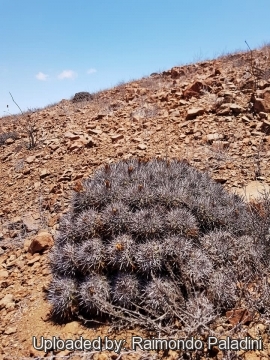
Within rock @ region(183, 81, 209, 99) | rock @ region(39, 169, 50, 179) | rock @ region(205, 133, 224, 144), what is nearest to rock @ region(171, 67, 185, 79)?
rock @ region(183, 81, 209, 99)

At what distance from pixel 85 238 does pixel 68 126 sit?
5.06 m

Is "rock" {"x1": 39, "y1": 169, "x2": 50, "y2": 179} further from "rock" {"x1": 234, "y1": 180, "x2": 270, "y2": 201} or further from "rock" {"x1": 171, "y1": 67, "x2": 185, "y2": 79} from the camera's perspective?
"rock" {"x1": 171, "y1": 67, "x2": 185, "y2": 79}

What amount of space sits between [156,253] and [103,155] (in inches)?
126

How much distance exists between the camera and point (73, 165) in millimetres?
5445

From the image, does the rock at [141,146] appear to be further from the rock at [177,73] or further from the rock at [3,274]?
the rock at [177,73]

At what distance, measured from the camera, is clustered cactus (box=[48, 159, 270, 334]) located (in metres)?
2.36

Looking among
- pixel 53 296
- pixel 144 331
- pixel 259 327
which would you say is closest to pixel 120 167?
pixel 53 296

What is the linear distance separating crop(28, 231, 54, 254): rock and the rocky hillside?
1 centimetres

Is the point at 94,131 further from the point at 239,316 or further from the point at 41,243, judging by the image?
the point at 239,316

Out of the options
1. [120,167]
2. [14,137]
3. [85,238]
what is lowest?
[85,238]

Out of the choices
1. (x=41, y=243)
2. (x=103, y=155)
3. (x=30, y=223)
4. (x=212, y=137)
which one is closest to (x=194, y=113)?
(x=212, y=137)

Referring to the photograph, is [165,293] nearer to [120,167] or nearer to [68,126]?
[120,167]

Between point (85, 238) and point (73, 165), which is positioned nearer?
point (85, 238)

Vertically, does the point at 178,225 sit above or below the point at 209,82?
below
